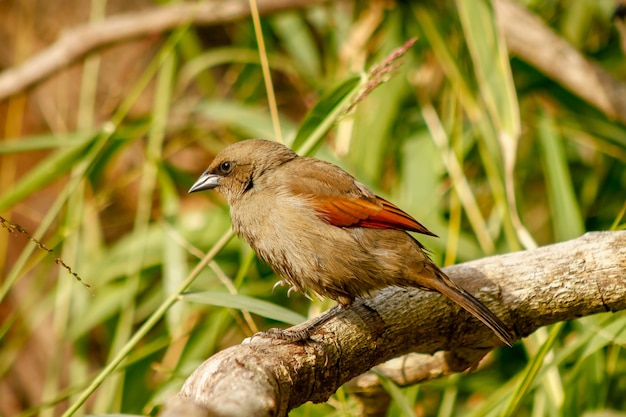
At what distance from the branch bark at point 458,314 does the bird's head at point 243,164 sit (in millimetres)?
670

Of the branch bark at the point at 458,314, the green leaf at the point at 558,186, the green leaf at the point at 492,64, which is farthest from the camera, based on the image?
the green leaf at the point at 558,186

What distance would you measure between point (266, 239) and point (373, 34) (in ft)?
8.18

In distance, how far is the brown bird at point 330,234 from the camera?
2.58 metres

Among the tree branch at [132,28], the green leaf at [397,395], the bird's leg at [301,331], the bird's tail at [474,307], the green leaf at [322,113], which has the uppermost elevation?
the tree branch at [132,28]

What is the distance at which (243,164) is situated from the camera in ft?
9.99

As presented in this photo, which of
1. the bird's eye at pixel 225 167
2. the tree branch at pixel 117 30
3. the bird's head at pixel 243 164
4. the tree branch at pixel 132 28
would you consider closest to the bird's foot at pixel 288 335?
the bird's head at pixel 243 164

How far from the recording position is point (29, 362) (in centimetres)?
542

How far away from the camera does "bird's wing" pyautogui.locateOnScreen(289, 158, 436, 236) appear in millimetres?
2682

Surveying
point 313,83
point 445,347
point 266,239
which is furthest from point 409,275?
point 313,83

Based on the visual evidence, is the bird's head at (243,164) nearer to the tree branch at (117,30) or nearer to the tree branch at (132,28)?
the tree branch at (132,28)

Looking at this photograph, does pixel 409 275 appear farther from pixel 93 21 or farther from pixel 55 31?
pixel 55 31

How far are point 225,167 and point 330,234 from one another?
623 mm

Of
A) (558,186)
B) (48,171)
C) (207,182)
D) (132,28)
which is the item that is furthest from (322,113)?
(132,28)

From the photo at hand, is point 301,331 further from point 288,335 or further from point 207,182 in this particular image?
point 207,182
